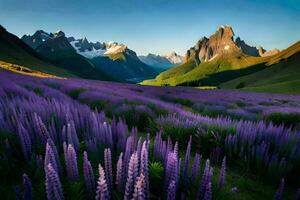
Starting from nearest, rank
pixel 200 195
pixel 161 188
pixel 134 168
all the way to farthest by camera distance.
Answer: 1. pixel 134 168
2. pixel 200 195
3. pixel 161 188

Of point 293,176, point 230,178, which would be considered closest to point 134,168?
point 230,178

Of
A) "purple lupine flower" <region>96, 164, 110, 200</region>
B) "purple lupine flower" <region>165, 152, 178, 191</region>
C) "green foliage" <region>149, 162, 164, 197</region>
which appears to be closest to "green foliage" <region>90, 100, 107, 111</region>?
"green foliage" <region>149, 162, 164, 197</region>

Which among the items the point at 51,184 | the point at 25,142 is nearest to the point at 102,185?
the point at 51,184

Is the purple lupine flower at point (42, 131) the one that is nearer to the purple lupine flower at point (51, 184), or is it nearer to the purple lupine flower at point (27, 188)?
the purple lupine flower at point (27, 188)

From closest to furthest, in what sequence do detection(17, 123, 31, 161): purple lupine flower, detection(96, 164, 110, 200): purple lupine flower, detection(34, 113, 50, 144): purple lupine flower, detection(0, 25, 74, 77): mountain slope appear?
detection(96, 164, 110, 200): purple lupine flower → detection(17, 123, 31, 161): purple lupine flower → detection(34, 113, 50, 144): purple lupine flower → detection(0, 25, 74, 77): mountain slope

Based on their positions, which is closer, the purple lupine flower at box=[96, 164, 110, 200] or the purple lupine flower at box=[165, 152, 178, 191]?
the purple lupine flower at box=[96, 164, 110, 200]

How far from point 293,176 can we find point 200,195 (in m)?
1.89

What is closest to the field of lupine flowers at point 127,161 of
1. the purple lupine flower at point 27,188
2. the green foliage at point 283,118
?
the purple lupine flower at point 27,188

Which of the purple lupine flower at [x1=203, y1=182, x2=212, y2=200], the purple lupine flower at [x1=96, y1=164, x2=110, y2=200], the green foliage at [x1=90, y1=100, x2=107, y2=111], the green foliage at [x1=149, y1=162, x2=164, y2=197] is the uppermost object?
the purple lupine flower at [x1=96, y1=164, x2=110, y2=200]

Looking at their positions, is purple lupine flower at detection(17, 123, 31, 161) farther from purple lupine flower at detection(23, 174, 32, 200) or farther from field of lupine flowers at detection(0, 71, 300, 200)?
purple lupine flower at detection(23, 174, 32, 200)

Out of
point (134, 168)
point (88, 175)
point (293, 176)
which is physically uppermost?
point (134, 168)

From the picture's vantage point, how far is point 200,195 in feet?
5.69

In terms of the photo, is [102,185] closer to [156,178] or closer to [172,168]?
[172,168]

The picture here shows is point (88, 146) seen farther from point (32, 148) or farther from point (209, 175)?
point (209, 175)
